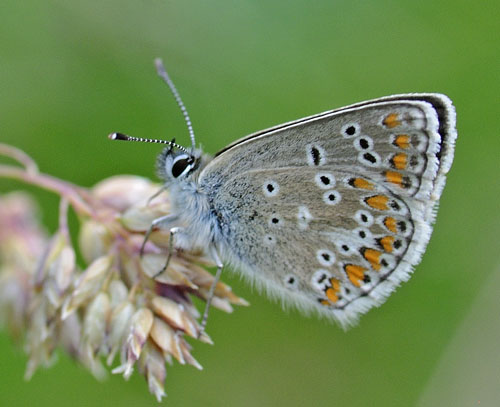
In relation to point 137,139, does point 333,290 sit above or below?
below

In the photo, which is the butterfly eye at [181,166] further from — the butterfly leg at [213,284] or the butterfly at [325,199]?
the butterfly leg at [213,284]

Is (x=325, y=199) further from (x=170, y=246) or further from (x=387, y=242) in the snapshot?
(x=170, y=246)

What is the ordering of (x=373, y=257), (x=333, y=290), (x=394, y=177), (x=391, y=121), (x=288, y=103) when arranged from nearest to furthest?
1. (x=391, y=121)
2. (x=394, y=177)
3. (x=373, y=257)
4. (x=333, y=290)
5. (x=288, y=103)

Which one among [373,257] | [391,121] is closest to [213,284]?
[373,257]

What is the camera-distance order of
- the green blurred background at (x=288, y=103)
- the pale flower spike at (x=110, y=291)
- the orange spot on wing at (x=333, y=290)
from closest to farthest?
1. the pale flower spike at (x=110, y=291)
2. the orange spot on wing at (x=333, y=290)
3. the green blurred background at (x=288, y=103)

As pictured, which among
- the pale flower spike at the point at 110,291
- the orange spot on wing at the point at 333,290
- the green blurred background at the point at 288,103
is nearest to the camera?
the pale flower spike at the point at 110,291

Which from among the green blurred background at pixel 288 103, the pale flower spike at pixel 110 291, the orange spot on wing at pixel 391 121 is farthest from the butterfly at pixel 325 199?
the green blurred background at pixel 288 103
